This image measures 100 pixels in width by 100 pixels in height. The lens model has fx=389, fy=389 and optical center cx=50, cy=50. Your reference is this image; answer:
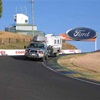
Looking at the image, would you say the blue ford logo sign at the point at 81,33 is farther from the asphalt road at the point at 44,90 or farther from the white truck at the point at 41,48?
the asphalt road at the point at 44,90

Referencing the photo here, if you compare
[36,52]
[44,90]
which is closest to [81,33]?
[36,52]

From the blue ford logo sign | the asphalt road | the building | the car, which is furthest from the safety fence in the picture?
the asphalt road

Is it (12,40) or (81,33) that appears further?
(81,33)

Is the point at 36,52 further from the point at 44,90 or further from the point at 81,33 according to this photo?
the point at 81,33

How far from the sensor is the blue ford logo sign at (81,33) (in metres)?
92.7

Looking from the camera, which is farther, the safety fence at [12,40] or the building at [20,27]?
the building at [20,27]

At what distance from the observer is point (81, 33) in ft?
307

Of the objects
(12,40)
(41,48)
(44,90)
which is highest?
(12,40)

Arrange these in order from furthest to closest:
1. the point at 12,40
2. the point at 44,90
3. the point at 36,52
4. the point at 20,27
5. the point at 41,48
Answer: the point at 20,27 < the point at 12,40 < the point at 41,48 < the point at 36,52 < the point at 44,90

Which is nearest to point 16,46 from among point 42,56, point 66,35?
point 66,35

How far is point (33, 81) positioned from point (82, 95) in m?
5.18

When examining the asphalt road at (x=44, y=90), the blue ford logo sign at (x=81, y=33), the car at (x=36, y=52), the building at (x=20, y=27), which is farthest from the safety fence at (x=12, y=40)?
the asphalt road at (x=44, y=90)

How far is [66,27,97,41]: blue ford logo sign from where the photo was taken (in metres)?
92.7

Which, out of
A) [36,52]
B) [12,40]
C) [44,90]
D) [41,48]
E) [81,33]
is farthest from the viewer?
[81,33]
